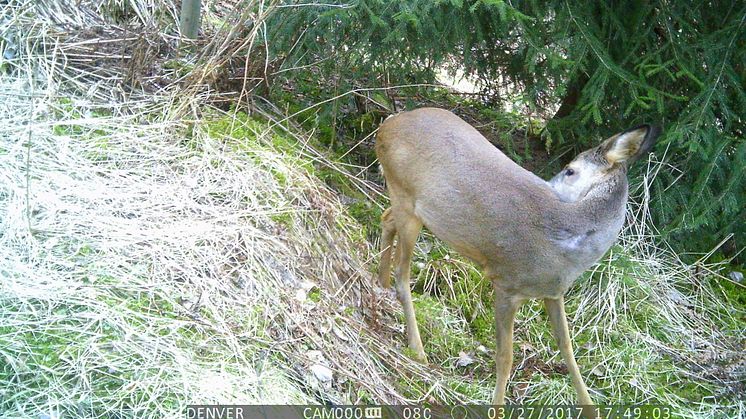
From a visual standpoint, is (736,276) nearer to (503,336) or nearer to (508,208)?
(503,336)

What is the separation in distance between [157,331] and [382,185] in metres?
2.74

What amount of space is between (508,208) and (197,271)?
173 centimetres

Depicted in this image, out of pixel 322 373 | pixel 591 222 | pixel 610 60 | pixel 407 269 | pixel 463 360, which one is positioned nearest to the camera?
pixel 322 373

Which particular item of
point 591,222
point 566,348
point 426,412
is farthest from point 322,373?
point 591,222

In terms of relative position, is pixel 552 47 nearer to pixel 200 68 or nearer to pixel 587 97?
pixel 587 97

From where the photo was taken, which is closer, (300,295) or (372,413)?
(372,413)


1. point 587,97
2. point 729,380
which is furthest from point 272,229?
point 729,380

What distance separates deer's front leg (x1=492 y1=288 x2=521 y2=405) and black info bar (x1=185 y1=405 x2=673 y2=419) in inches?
4.9

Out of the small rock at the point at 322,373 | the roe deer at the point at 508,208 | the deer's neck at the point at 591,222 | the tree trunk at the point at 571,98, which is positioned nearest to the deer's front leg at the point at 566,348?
the roe deer at the point at 508,208

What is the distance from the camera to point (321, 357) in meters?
Answer: 5.07

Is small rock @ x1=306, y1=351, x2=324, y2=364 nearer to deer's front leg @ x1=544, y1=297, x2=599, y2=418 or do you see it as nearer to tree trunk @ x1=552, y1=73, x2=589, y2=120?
deer's front leg @ x1=544, y1=297, x2=599, y2=418

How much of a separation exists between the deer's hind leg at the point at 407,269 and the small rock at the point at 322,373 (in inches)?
33.7

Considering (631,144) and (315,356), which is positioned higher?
(631,144)

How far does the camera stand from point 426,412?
5.30m
